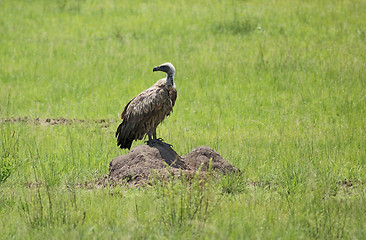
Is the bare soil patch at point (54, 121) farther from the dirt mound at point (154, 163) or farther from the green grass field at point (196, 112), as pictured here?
the dirt mound at point (154, 163)

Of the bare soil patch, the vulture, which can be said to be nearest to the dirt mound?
the vulture

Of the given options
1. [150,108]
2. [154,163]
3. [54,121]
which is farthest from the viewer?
[54,121]

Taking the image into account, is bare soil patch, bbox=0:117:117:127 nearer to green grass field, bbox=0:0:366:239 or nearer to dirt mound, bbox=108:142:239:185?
green grass field, bbox=0:0:366:239

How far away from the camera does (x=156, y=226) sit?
5539 mm

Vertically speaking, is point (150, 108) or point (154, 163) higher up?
point (150, 108)

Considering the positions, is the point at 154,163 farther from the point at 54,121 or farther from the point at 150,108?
the point at 54,121

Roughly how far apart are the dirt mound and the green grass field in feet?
1.28

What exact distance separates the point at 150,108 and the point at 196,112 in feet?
14.9

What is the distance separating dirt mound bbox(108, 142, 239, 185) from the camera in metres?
7.64

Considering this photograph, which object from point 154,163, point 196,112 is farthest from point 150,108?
point 196,112

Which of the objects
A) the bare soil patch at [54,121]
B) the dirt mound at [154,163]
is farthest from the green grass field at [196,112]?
the dirt mound at [154,163]

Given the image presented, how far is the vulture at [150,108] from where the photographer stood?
8133 millimetres

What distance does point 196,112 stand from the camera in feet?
41.3

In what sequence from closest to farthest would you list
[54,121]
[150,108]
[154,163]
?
[154,163], [150,108], [54,121]
